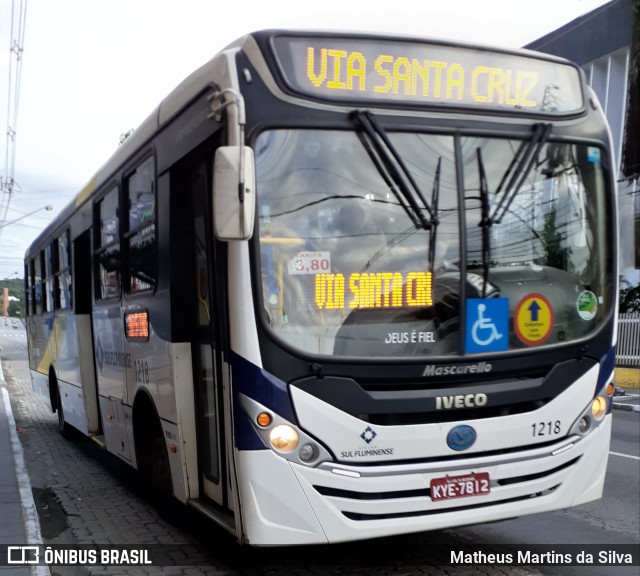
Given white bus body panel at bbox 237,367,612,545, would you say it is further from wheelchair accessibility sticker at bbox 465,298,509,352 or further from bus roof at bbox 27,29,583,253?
bus roof at bbox 27,29,583,253

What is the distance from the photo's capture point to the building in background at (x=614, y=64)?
2367 centimetres

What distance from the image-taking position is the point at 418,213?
4570 mm

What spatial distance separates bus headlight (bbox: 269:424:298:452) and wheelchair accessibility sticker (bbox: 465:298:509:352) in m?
1.18

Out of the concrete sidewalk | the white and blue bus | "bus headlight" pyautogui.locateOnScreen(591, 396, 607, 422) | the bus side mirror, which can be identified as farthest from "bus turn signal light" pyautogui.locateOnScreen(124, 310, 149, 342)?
"bus headlight" pyautogui.locateOnScreen(591, 396, 607, 422)

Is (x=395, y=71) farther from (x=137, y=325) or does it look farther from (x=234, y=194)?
(x=137, y=325)

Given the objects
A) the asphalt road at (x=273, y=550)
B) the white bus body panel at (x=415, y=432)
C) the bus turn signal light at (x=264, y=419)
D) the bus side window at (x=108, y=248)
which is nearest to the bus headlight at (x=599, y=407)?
the white bus body panel at (x=415, y=432)

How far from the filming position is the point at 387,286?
4.53 metres

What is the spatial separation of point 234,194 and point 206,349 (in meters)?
1.54

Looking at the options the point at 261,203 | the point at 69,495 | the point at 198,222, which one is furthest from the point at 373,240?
the point at 69,495

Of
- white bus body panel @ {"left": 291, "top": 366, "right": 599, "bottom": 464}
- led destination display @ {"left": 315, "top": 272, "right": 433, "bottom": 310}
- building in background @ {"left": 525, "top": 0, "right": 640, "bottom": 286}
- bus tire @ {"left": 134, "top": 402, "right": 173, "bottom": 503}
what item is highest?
building in background @ {"left": 525, "top": 0, "right": 640, "bottom": 286}

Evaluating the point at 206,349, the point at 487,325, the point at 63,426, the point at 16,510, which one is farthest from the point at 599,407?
the point at 63,426

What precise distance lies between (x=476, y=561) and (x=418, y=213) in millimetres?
2544

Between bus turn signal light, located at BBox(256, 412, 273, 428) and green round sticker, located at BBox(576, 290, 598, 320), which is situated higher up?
green round sticker, located at BBox(576, 290, 598, 320)

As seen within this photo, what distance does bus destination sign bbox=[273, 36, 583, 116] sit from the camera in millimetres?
Answer: 4555
